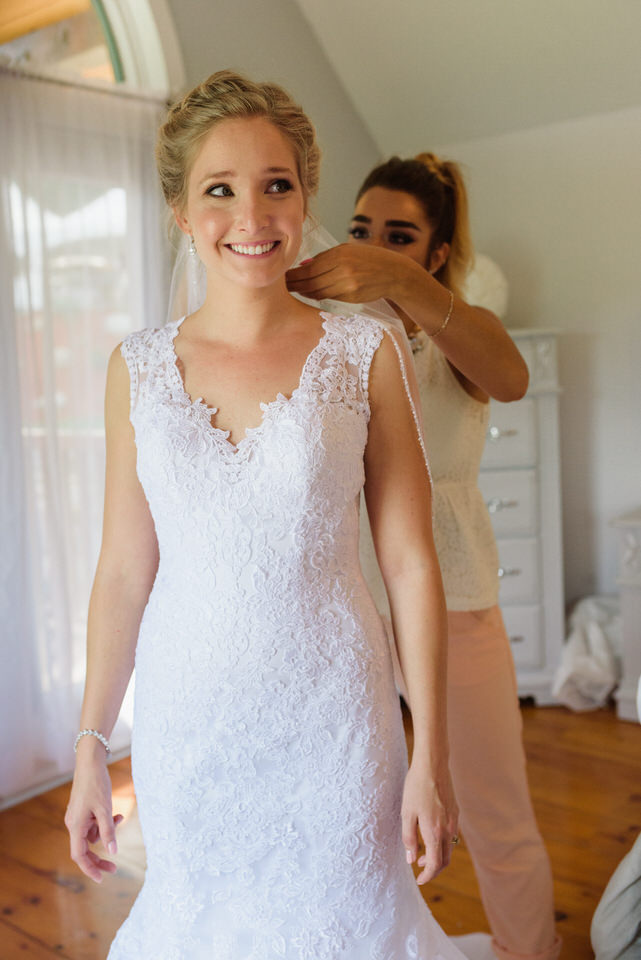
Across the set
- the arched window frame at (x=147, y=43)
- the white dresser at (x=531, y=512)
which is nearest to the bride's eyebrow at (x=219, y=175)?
the arched window frame at (x=147, y=43)

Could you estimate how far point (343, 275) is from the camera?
135 centimetres

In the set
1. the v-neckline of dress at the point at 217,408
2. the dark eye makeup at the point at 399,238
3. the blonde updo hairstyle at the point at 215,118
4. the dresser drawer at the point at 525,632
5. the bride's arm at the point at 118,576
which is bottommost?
the dresser drawer at the point at 525,632

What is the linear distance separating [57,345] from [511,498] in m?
1.79

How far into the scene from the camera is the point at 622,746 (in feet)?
10.9

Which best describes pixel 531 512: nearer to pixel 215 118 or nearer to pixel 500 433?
pixel 500 433

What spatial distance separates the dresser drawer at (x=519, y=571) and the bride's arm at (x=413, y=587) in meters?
2.59

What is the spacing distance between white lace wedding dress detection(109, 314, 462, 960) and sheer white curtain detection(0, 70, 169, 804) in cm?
195

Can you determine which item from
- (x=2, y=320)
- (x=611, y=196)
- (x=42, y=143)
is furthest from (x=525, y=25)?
(x=2, y=320)

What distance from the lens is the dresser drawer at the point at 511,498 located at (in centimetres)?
376

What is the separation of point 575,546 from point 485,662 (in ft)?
8.51

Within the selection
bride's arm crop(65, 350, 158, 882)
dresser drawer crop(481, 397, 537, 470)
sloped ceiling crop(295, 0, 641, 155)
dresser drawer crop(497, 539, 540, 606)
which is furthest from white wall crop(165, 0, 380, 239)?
bride's arm crop(65, 350, 158, 882)

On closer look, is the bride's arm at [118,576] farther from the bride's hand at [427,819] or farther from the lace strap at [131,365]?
the bride's hand at [427,819]

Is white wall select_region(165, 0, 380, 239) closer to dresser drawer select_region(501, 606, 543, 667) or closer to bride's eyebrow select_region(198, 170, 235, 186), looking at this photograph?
dresser drawer select_region(501, 606, 543, 667)

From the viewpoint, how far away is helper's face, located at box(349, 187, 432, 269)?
1.83 meters
